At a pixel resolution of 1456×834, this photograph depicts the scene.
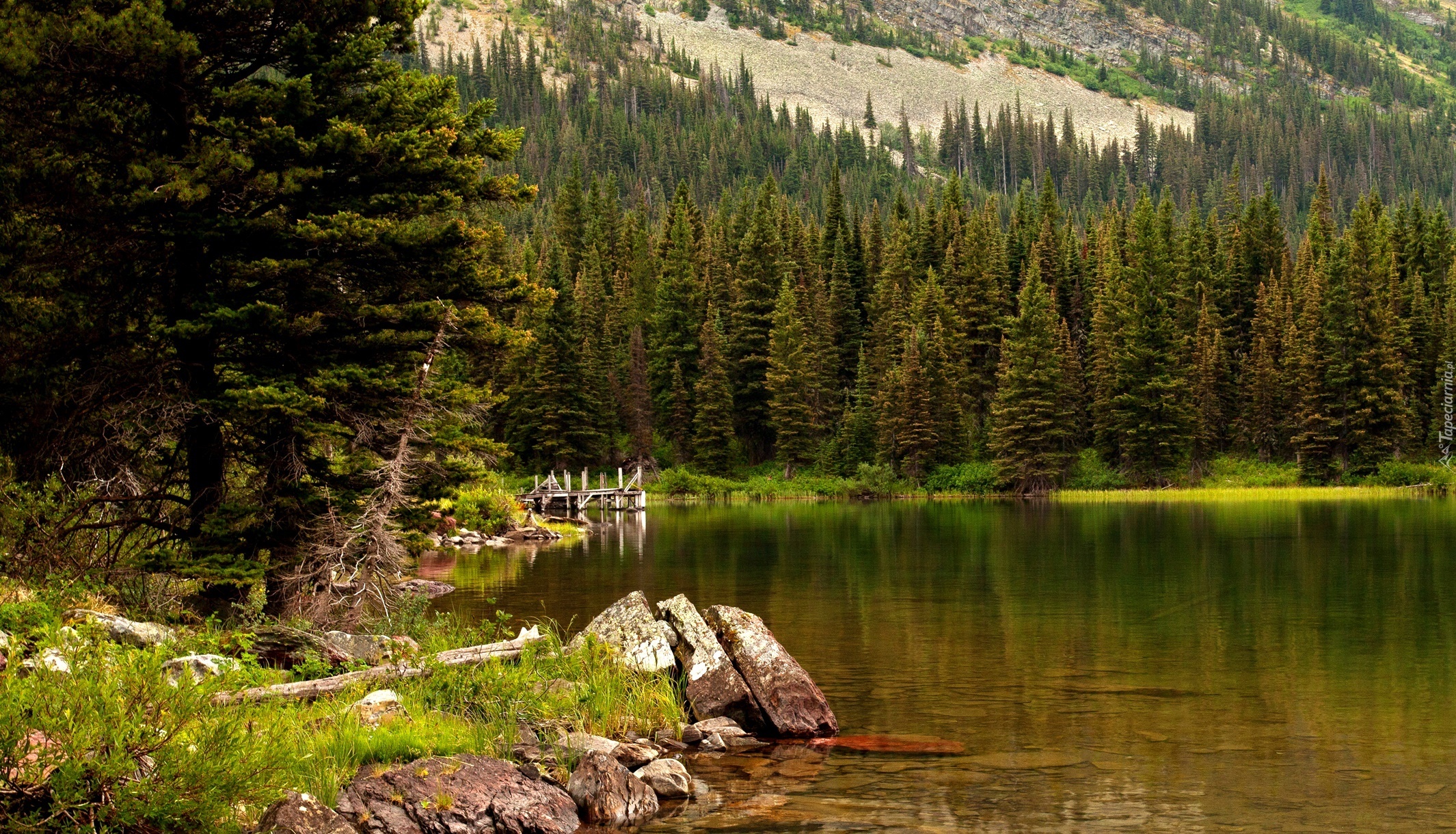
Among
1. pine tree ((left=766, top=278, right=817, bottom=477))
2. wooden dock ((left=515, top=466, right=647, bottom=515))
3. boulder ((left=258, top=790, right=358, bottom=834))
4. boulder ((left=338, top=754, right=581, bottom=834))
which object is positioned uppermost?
pine tree ((left=766, top=278, right=817, bottom=477))

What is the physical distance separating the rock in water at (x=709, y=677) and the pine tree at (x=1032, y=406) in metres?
66.9

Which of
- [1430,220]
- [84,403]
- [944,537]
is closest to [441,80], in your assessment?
[84,403]

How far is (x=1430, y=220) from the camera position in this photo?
10138 centimetres

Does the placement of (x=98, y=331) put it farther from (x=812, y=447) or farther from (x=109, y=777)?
(x=812, y=447)

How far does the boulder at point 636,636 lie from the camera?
1691 cm

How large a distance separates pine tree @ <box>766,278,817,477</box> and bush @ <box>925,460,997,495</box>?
420 inches

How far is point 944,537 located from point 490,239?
2893 centimetres

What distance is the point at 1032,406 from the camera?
270 feet

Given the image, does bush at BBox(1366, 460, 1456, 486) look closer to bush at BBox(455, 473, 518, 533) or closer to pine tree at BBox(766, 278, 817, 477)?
pine tree at BBox(766, 278, 817, 477)

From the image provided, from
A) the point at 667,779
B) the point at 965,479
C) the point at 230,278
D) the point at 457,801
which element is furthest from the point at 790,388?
the point at 457,801

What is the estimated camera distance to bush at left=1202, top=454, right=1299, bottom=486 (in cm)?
8312

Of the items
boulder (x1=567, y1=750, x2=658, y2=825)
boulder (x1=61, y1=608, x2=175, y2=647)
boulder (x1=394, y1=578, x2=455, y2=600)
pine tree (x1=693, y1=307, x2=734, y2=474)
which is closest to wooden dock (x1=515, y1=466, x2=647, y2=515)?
pine tree (x1=693, y1=307, x2=734, y2=474)

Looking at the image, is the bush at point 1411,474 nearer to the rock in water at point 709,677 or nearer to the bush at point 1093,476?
the bush at point 1093,476

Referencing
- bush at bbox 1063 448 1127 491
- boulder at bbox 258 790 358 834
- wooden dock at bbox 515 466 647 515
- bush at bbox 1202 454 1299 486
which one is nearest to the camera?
boulder at bbox 258 790 358 834
